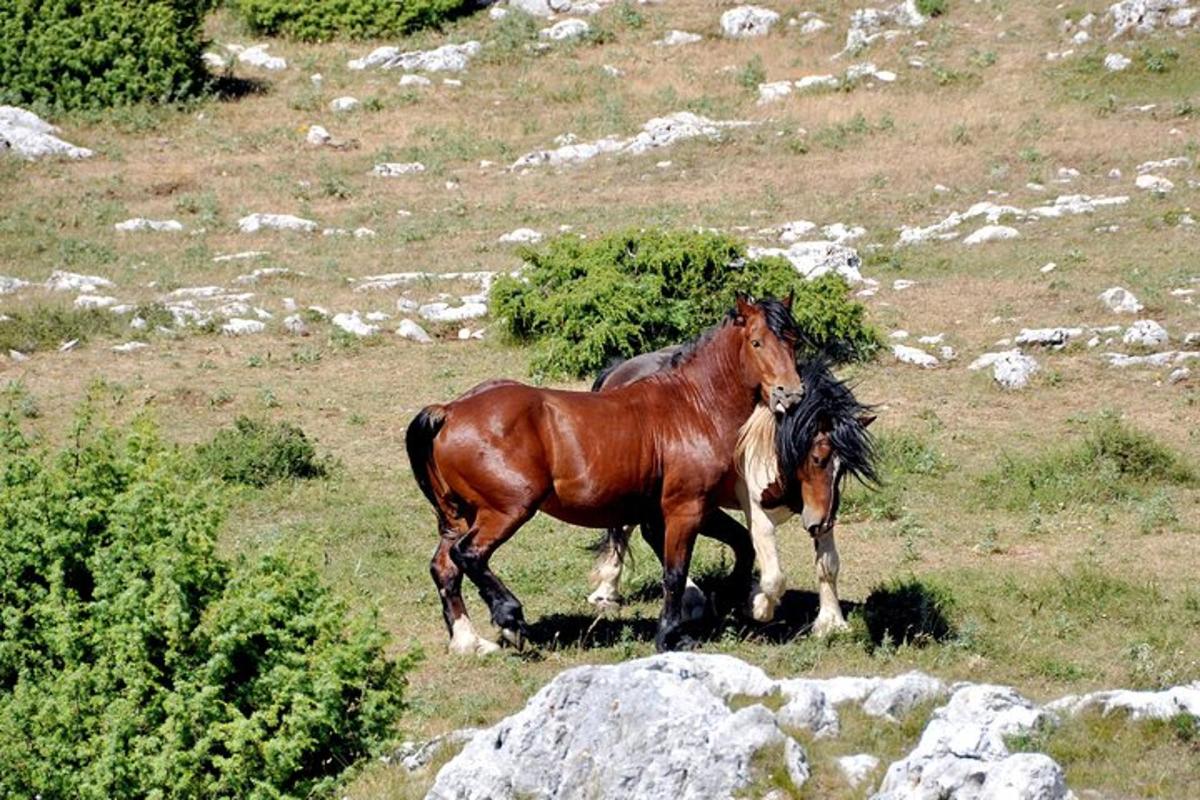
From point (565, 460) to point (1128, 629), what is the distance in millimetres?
4212

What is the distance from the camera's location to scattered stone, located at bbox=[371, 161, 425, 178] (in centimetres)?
3323

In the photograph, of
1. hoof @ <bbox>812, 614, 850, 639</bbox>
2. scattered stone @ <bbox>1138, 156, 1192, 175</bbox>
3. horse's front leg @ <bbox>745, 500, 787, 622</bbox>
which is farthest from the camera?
scattered stone @ <bbox>1138, 156, 1192, 175</bbox>

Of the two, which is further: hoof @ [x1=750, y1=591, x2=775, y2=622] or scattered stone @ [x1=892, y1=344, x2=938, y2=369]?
scattered stone @ [x1=892, y1=344, x2=938, y2=369]

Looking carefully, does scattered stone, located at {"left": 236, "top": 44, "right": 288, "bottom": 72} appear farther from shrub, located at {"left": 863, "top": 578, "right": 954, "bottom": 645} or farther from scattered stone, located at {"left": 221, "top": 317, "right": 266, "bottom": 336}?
shrub, located at {"left": 863, "top": 578, "right": 954, "bottom": 645}

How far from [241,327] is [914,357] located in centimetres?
847

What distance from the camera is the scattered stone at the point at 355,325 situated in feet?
76.3

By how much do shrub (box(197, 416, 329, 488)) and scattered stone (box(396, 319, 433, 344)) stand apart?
531cm

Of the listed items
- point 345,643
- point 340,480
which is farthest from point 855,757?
point 340,480

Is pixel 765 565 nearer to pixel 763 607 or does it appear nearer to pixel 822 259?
pixel 763 607

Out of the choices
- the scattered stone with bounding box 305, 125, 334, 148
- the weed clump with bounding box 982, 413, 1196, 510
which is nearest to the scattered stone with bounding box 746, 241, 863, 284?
the weed clump with bounding box 982, 413, 1196, 510

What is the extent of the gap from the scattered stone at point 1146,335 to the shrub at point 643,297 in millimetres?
2992

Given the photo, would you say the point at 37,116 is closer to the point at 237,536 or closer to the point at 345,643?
the point at 237,536

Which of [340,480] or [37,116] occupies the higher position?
[340,480]

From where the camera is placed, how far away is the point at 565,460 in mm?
12047
